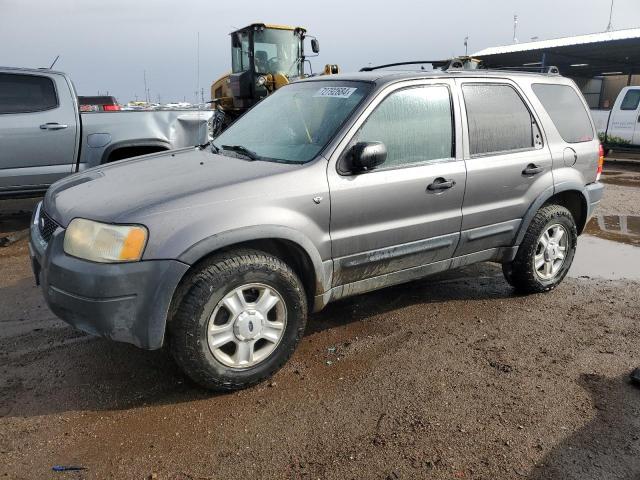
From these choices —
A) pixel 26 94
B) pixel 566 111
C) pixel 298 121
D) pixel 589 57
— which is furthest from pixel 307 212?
pixel 589 57

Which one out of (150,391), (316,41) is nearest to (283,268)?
(150,391)

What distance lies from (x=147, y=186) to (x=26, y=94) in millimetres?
4448

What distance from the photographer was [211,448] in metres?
2.58

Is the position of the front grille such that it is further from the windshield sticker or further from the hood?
the windshield sticker

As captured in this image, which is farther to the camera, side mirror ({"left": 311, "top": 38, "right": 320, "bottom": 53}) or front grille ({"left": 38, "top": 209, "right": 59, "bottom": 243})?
side mirror ({"left": 311, "top": 38, "right": 320, "bottom": 53})

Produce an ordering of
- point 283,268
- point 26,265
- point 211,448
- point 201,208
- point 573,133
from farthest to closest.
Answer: point 26,265, point 573,133, point 283,268, point 201,208, point 211,448

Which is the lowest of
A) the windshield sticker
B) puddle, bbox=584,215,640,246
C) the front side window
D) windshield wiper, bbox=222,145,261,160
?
puddle, bbox=584,215,640,246

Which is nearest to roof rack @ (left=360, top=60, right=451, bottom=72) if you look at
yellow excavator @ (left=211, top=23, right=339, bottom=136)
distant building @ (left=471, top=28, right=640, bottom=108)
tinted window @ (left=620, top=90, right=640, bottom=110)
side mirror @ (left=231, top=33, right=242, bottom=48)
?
yellow excavator @ (left=211, top=23, right=339, bottom=136)

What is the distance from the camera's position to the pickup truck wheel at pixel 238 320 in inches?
111

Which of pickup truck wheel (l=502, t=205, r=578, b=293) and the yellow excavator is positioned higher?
the yellow excavator

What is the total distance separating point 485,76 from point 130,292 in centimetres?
308

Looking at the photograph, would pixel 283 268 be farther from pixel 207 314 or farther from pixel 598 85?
pixel 598 85

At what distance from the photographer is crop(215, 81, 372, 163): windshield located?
11.2 ft

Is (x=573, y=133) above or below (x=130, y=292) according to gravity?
above
